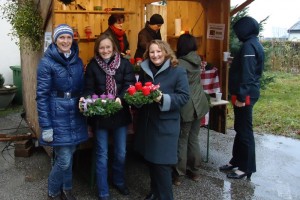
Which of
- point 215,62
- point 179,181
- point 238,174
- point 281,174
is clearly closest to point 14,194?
point 179,181

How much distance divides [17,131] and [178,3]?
13.3ft

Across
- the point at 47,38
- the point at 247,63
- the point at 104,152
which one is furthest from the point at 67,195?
the point at 247,63

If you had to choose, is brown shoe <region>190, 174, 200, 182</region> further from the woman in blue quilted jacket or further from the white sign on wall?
the white sign on wall

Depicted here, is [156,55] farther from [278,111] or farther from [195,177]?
[278,111]

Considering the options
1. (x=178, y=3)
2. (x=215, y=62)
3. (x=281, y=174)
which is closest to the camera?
(x=281, y=174)

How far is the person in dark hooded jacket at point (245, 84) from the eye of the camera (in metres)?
4.12

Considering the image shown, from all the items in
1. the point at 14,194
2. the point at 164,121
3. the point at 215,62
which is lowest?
the point at 14,194

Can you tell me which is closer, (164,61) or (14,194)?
(164,61)

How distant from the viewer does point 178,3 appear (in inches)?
288

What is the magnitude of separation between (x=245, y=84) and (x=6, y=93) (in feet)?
20.1

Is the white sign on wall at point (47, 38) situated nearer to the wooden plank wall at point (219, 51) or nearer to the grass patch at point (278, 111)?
the wooden plank wall at point (219, 51)

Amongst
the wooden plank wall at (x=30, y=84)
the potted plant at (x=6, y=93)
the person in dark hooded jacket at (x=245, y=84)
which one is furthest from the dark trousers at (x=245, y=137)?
the potted plant at (x=6, y=93)

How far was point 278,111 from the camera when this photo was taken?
8.26 meters

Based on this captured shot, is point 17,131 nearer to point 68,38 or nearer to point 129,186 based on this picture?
point 129,186
